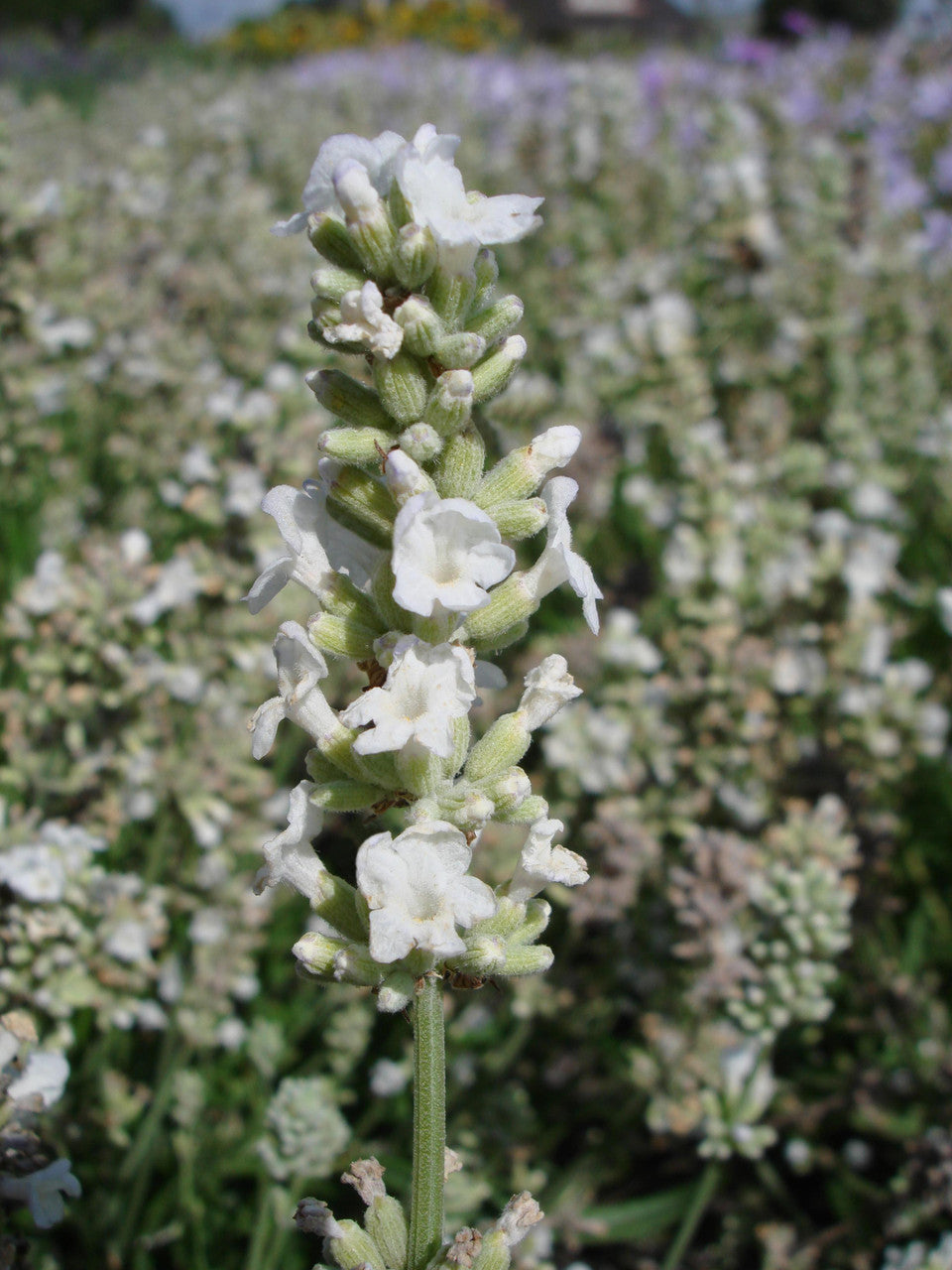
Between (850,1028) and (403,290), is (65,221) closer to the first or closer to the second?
(403,290)

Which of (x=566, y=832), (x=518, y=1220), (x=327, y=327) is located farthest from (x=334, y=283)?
(x=566, y=832)

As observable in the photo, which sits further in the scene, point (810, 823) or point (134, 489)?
point (134, 489)

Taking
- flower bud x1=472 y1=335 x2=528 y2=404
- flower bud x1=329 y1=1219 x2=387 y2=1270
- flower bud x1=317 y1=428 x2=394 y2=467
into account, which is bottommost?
flower bud x1=329 y1=1219 x2=387 y2=1270

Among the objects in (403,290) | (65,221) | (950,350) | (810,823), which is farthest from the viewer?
(950,350)

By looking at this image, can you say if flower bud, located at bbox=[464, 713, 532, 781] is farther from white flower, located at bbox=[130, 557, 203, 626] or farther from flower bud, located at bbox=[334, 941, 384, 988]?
white flower, located at bbox=[130, 557, 203, 626]

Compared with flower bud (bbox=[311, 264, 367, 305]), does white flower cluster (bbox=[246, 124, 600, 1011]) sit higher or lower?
lower

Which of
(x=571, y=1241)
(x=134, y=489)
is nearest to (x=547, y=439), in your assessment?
(x=571, y=1241)

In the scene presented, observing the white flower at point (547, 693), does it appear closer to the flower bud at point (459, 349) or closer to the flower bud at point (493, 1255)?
the flower bud at point (459, 349)

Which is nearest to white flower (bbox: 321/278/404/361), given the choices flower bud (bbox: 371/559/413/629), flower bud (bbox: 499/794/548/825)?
flower bud (bbox: 371/559/413/629)
